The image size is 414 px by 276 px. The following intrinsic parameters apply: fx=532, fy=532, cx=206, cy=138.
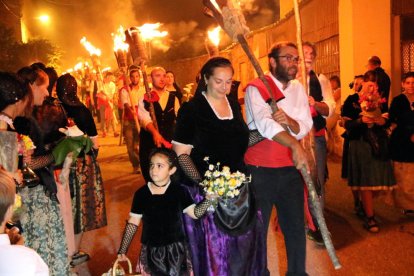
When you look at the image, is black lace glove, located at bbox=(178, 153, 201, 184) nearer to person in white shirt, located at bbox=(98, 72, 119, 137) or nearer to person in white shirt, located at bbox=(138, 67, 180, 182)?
person in white shirt, located at bbox=(138, 67, 180, 182)

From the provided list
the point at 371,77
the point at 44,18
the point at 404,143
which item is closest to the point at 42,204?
the point at 371,77

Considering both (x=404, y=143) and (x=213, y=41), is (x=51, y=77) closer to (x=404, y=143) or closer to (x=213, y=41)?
(x=213, y=41)

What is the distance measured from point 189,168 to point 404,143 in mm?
3894

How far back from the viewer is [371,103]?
652 cm

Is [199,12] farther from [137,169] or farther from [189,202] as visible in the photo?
[189,202]

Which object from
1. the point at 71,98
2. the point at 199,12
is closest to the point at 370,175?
the point at 71,98

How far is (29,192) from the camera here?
467 centimetres

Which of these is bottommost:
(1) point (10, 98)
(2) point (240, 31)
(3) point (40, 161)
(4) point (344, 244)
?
(4) point (344, 244)

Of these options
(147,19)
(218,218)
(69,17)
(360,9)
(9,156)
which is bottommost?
(218,218)

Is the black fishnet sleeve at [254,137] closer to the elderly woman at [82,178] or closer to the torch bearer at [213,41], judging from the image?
the torch bearer at [213,41]

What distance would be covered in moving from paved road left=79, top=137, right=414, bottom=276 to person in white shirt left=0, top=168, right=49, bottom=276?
3.17m

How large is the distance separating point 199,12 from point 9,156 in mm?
26723

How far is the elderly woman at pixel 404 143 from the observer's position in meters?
6.78

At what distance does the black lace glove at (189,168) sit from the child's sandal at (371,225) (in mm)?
3252
